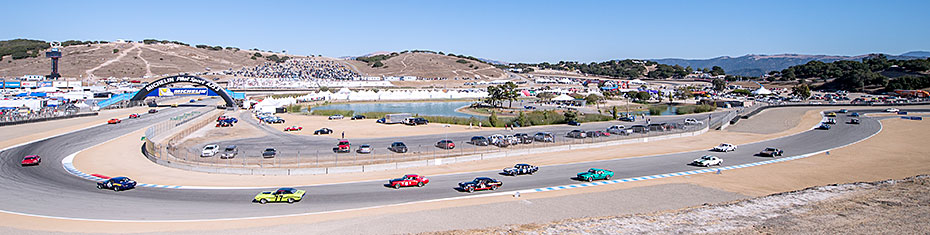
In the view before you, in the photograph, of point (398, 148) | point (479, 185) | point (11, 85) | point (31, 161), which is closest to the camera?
point (479, 185)

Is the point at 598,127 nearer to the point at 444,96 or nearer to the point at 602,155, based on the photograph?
the point at 602,155

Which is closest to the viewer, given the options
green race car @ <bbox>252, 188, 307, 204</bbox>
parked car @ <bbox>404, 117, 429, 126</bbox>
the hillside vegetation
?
green race car @ <bbox>252, 188, 307, 204</bbox>

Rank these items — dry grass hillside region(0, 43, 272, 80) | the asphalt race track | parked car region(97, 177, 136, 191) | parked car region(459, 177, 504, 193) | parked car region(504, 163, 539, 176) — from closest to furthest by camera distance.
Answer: the asphalt race track → parked car region(97, 177, 136, 191) → parked car region(459, 177, 504, 193) → parked car region(504, 163, 539, 176) → dry grass hillside region(0, 43, 272, 80)

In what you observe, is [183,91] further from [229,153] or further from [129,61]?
[129,61]

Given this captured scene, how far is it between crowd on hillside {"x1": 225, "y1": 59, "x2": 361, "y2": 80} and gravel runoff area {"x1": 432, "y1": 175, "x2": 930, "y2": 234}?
149m

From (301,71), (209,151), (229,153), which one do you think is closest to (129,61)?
(301,71)

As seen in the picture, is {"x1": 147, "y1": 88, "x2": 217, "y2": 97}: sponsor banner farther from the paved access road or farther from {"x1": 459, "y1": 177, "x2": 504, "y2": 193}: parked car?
{"x1": 459, "y1": 177, "x2": 504, "y2": 193}: parked car

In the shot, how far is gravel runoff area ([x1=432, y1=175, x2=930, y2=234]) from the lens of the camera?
61.8ft

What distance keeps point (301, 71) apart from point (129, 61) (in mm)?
50607

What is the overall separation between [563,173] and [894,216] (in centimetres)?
1580

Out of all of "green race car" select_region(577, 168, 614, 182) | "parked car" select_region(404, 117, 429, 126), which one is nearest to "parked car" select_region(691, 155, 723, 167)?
"green race car" select_region(577, 168, 614, 182)

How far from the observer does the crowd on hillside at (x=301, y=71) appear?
160500 mm

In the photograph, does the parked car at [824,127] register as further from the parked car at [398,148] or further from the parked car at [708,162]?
the parked car at [398,148]

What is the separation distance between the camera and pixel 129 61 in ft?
510
